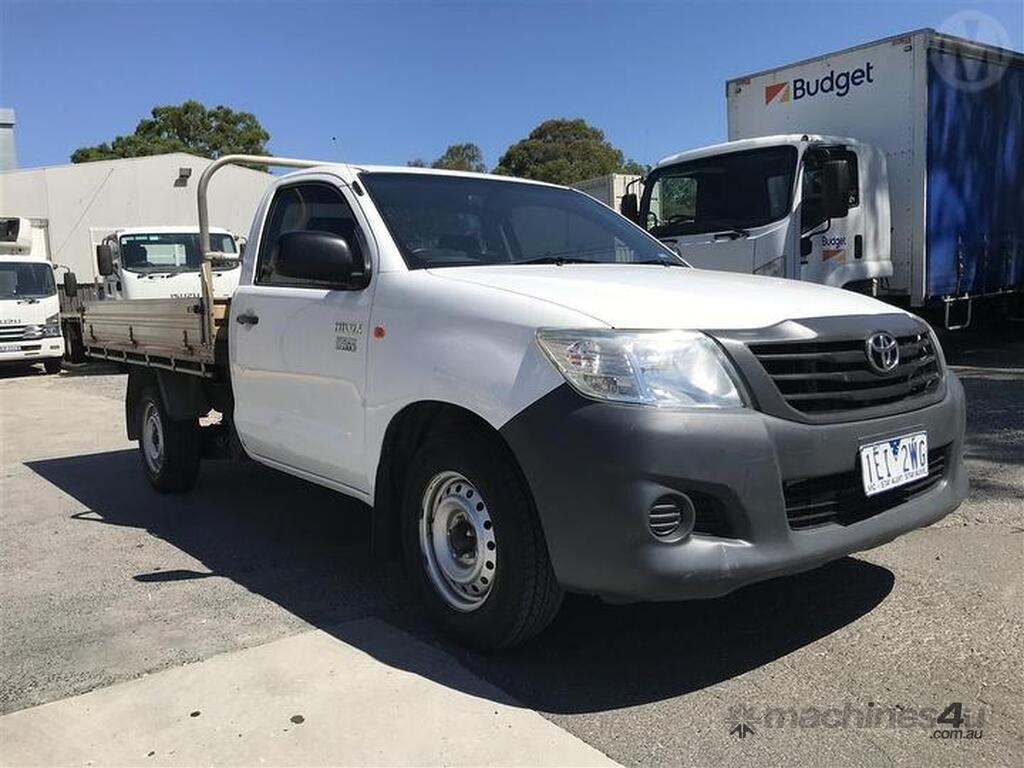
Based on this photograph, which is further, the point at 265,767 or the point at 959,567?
the point at 959,567

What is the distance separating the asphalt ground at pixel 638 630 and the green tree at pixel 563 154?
47.6m

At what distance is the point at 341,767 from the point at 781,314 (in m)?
2.10

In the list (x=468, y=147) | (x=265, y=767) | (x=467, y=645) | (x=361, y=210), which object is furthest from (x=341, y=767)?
(x=468, y=147)

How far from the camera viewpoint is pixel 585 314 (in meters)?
3.01

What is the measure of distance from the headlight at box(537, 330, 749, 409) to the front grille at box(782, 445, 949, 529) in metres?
0.40

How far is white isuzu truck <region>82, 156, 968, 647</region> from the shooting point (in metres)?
2.85

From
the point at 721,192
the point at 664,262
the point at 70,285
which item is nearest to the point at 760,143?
the point at 721,192

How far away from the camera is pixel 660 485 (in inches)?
110

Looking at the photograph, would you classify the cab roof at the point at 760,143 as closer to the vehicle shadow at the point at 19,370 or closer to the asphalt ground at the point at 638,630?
the asphalt ground at the point at 638,630

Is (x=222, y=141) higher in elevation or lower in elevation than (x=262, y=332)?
higher

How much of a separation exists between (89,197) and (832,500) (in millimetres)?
27753

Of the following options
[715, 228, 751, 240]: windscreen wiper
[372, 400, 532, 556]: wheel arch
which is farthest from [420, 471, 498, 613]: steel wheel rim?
[715, 228, 751, 240]: windscreen wiper

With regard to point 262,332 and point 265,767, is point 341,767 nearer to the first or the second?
point 265,767

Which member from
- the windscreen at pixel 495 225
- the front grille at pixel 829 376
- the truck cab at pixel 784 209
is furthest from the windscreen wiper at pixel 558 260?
the truck cab at pixel 784 209
